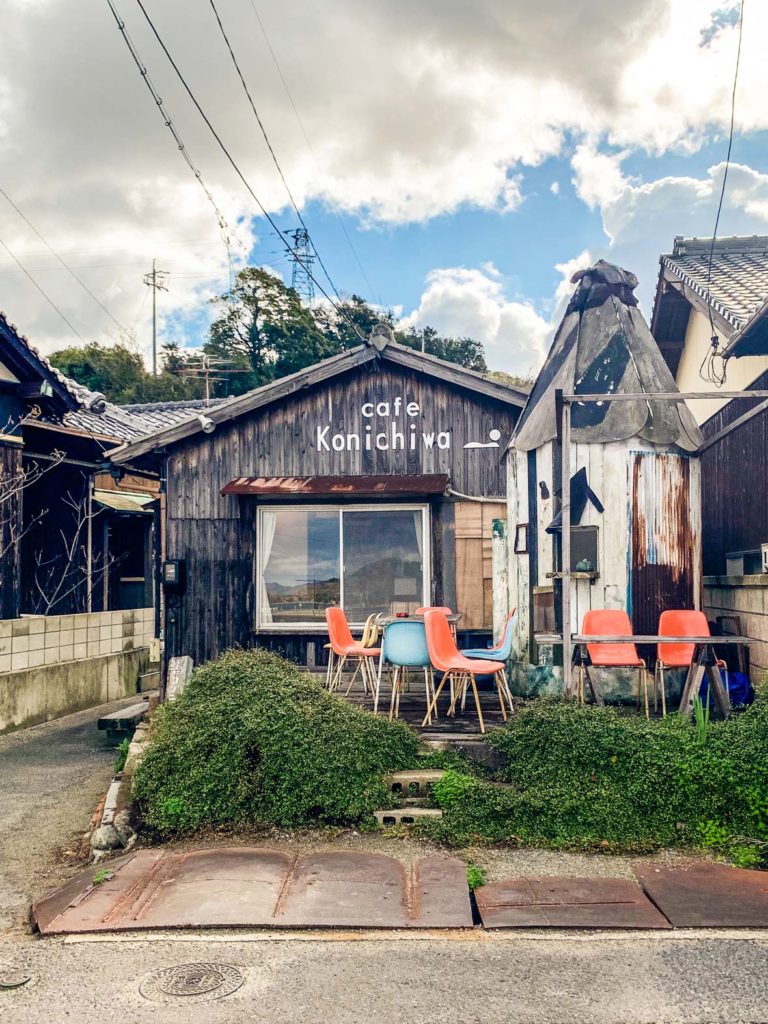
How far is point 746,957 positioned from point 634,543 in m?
3.66

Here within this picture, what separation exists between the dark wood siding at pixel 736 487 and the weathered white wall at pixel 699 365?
10.5 inches

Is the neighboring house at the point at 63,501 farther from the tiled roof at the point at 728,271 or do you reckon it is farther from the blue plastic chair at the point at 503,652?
the tiled roof at the point at 728,271

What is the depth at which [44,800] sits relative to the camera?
6.35m

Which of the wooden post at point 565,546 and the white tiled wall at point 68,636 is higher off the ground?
the wooden post at point 565,546

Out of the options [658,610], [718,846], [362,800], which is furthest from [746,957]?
[658,610]

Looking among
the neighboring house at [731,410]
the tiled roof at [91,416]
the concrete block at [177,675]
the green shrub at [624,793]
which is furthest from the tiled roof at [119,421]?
the green shrub at [624,793]

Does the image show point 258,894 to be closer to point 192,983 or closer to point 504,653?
point 192,983

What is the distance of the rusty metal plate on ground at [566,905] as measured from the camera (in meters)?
3.73

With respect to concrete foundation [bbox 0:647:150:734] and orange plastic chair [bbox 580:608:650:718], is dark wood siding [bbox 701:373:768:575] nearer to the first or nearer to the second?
orange plastic chair [bbox 580:608:650:718]

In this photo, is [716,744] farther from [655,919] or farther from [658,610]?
[658,610]

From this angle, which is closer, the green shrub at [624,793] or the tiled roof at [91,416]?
the green shrub at [624,793]

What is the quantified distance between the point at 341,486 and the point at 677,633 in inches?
156

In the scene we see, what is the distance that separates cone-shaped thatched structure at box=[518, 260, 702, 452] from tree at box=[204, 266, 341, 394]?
20.0 m

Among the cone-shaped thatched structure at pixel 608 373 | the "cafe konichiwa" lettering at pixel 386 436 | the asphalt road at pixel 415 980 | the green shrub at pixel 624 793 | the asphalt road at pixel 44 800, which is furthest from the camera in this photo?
the "cafe konichiwa" lettering at pixel 386 436
